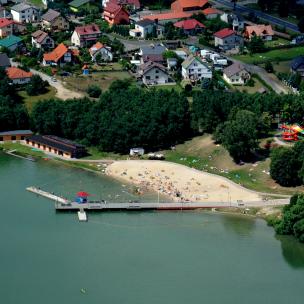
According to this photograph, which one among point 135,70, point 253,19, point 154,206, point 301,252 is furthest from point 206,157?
point 253,19

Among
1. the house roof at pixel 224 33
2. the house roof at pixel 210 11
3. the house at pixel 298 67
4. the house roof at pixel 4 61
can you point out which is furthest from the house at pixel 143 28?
the house at pixel 298 67

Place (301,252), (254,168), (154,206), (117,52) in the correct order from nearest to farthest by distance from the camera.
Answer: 1. (301,252)
2. (154,206)
3. (254,168)
4. (117,52)

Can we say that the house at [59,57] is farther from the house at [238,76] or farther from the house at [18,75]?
the house at [238,76]

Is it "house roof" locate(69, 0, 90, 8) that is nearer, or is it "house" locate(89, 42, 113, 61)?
"house" locate(89, 42, 113, 61)

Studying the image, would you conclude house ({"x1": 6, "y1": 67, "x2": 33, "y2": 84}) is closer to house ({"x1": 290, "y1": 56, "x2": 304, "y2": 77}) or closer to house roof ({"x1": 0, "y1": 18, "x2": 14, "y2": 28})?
house roof ({"x1": 0, "y1": 18, "x2": 14, "y2": 28})

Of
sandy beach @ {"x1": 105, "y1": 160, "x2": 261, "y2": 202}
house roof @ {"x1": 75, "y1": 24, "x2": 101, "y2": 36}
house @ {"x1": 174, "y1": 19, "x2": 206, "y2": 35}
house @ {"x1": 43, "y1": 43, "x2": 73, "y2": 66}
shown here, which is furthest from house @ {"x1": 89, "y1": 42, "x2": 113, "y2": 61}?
sandy beach @ {"x1": 105, "y1": 160, "x2": 261, "y2": 202}

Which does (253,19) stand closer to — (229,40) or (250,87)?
(229,40)

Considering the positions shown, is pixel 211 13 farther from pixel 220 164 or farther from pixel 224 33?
pixel 220 164
